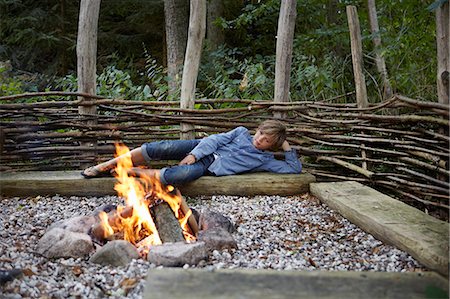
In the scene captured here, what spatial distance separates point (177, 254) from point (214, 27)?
18.9 feet

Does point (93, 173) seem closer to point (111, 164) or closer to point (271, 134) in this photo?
point (111, 164)

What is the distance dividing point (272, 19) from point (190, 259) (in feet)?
19.6

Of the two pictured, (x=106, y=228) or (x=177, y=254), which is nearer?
(x=177, y=254)

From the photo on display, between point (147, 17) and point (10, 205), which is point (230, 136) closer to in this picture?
point (10, 205)

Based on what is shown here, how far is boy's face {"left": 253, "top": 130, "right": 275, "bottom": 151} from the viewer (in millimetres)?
3964

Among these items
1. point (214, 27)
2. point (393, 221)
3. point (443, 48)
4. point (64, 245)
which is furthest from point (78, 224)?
point (214, 27)

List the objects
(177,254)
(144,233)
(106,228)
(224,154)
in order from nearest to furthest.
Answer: (177,254) < (106,228) < (144,233) < (224,154)

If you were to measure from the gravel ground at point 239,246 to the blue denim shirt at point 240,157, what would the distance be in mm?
271

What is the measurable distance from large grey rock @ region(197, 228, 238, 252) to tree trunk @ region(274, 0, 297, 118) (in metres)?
1.91

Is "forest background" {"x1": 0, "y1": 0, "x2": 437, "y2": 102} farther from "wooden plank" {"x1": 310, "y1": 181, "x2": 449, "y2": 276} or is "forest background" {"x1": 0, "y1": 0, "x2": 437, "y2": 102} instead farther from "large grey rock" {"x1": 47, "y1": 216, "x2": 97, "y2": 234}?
"large grey rock" {"x1": 47, "y1": 216, "x2": 97, "y2": 234}

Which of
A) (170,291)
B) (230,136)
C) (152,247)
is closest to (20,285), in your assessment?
(152,247)

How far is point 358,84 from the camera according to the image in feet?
14.0

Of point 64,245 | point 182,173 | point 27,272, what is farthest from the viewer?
point 182,173

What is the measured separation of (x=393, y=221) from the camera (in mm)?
2803
